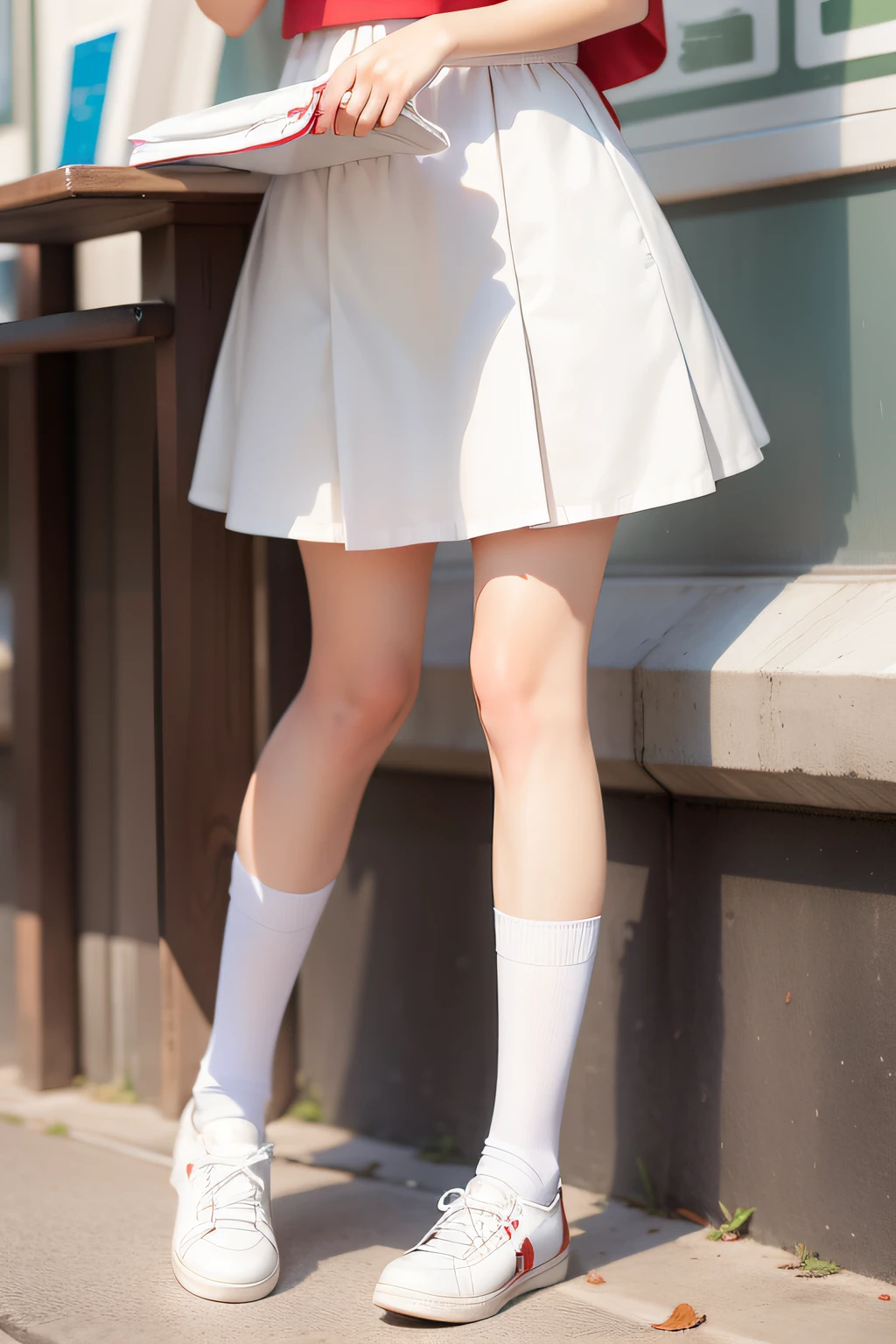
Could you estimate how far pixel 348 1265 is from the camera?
1.63m

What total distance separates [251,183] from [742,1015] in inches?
44.5

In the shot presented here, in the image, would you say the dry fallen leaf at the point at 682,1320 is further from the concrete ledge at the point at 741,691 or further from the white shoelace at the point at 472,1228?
the concrete ledge at the point at 741,691

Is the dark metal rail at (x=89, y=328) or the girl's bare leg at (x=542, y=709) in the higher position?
the dark metal rail at (x=89, y=328)

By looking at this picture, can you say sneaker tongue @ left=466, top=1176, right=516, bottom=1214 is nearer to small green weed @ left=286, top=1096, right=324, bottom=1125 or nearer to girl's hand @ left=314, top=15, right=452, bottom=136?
small green weed @ left=286, top=1096, right=324, bottom=1125

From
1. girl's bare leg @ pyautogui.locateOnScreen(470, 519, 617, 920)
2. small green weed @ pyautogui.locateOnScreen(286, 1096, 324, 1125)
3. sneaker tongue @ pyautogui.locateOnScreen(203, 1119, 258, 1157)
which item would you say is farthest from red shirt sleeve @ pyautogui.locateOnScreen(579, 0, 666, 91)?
small green weed @ pyautogui.locateOnScreen(286, 1096, 324, 1125)

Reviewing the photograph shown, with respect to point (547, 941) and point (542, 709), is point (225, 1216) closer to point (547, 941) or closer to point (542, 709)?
point (547, 941)

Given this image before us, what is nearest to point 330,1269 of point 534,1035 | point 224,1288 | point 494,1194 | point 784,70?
point 224,1288

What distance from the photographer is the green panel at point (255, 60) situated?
7.55 ft

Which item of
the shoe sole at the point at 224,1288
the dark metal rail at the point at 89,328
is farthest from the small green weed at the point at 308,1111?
the dark metal rail at the point at 89,328

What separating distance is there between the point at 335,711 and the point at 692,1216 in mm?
758

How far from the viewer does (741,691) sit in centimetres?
164

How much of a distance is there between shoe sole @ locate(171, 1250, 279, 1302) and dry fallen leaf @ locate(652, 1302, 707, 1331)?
1.31 ft

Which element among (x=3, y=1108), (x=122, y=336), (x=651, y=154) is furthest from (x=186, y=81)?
(x=3, y=1108)

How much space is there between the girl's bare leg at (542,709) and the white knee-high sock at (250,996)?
29cm
